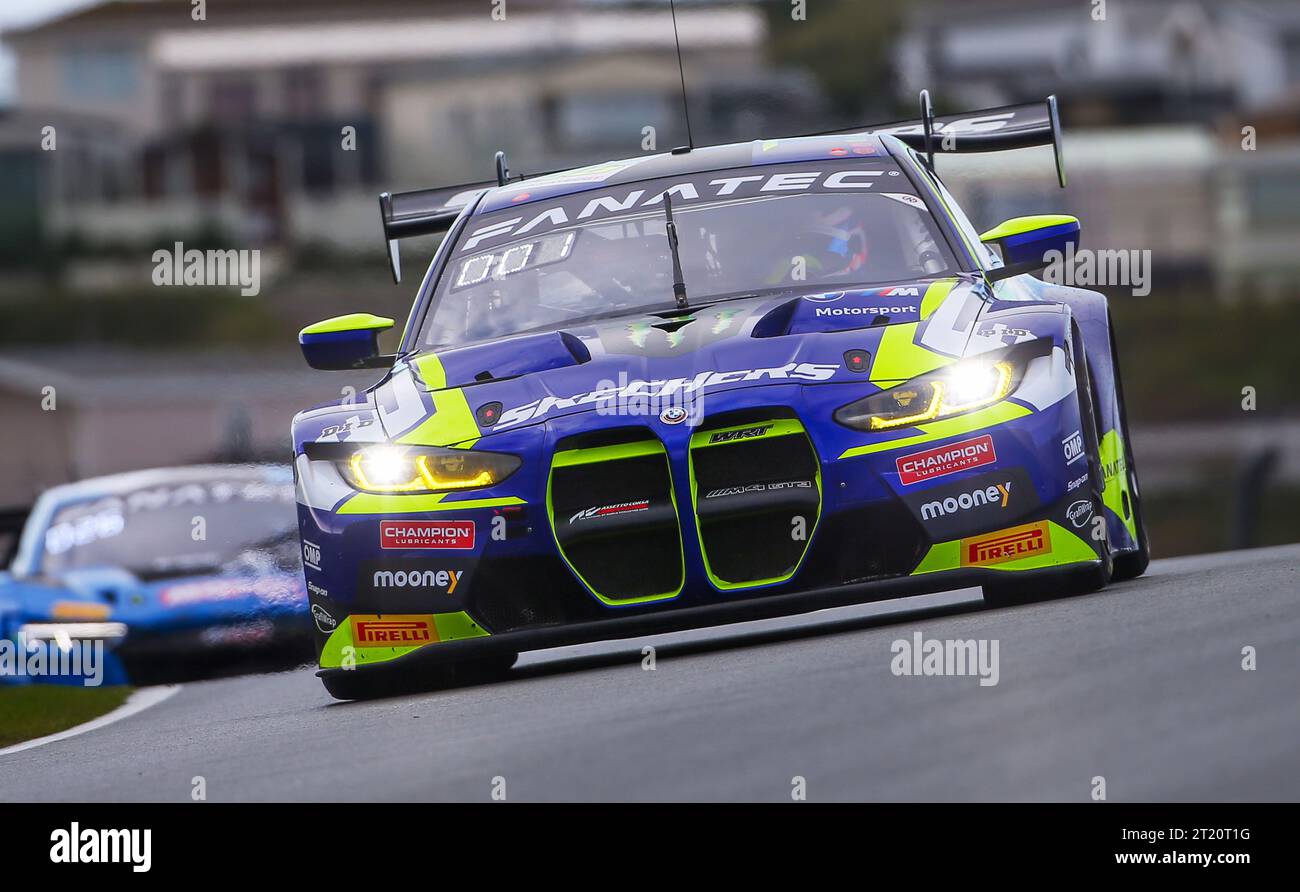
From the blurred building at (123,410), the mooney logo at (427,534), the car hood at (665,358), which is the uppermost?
the car hood at (665,358)

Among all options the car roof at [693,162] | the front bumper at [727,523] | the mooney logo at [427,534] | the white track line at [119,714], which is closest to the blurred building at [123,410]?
the white track line at [119,714]

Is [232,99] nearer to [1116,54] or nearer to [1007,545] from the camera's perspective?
[1116,54]

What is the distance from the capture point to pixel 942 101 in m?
68.9

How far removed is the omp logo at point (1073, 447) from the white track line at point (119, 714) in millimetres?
3451

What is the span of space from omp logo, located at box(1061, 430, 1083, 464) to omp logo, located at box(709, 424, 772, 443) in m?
0.83

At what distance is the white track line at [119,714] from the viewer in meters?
7.68

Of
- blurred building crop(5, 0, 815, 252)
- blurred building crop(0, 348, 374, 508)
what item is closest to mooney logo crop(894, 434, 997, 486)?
blurred building crop(0, 348, 374, 508)

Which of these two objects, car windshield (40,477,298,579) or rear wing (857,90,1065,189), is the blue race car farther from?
rear wing (857,90,1065,189)

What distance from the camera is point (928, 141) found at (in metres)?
8.63

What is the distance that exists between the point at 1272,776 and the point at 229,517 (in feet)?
31.1

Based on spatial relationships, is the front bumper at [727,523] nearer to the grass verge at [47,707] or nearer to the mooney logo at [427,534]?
the mooney logo at [427,534]

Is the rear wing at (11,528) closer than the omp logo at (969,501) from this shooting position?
No

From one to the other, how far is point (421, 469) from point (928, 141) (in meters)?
3.10
